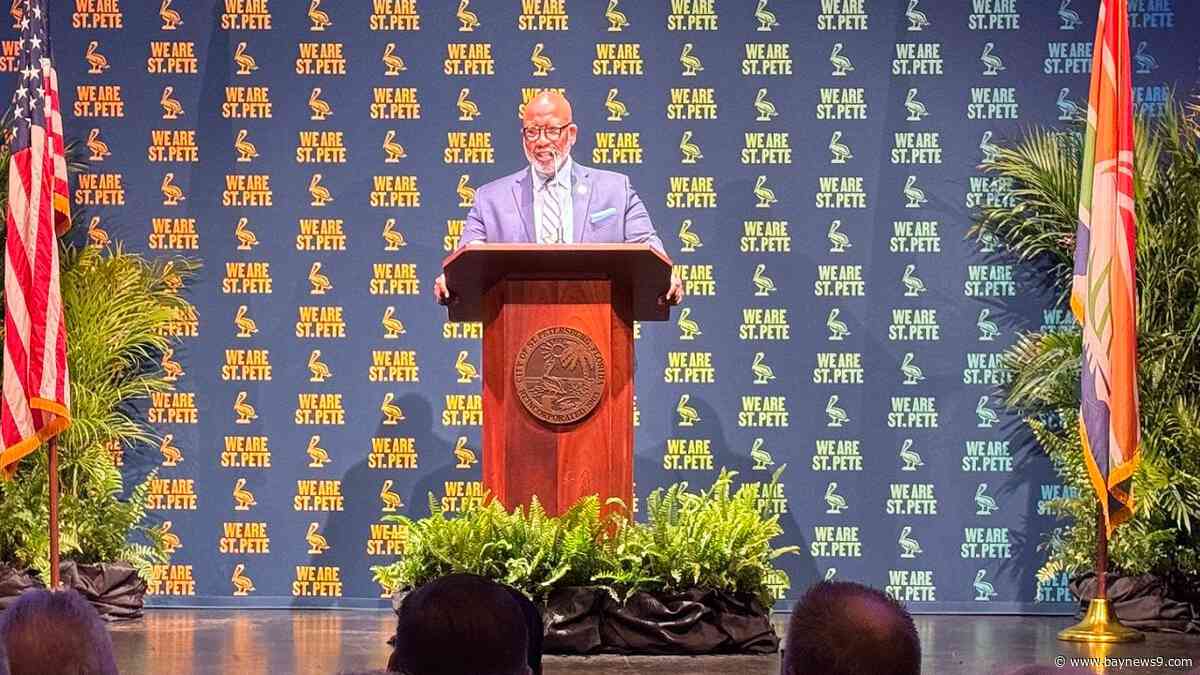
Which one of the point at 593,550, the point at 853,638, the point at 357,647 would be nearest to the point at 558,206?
the point at 593,550

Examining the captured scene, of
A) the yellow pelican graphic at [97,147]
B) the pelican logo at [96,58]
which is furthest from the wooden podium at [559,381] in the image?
the pelican logo at [96,58]

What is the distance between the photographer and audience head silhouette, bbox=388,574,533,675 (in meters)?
2.45

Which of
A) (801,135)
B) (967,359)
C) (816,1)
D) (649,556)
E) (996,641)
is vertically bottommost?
(996,641)

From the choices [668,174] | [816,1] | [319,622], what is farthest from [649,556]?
[816,1]

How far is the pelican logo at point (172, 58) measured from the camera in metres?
8.75

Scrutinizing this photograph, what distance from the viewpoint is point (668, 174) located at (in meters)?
8.68

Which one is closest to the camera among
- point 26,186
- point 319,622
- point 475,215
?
point 475,215

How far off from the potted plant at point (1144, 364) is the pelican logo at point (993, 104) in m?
0.16

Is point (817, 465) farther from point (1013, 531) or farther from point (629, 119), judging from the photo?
point (629, 119)

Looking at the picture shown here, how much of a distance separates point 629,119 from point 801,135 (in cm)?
97

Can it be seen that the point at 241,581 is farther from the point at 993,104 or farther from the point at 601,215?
the point at 993,104

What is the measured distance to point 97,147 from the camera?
344 inches

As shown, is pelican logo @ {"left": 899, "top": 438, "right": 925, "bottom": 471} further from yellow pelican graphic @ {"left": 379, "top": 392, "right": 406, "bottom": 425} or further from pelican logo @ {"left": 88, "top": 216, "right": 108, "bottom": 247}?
pelican logo @ {"left": 88, "top": 216, "right": 108, "bottom": 247}

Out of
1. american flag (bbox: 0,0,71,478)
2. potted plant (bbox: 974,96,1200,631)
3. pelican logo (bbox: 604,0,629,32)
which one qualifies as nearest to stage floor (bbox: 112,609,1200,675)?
potted plant (bbox: 974,96,1200,631)
